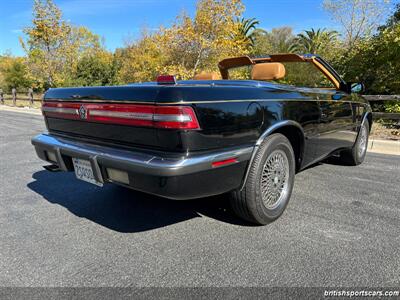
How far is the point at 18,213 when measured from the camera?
327 cm

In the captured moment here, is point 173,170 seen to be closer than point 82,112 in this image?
Yes

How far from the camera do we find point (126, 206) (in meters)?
3.44

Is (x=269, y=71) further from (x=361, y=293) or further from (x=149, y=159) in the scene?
(x=361, y=293)

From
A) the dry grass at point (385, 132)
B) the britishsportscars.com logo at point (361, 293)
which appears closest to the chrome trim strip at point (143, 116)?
the britishsportscars.com logo at point (361, 293)

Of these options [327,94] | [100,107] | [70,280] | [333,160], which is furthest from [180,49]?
[70,280]

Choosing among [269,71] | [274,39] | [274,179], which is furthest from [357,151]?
[274,39]

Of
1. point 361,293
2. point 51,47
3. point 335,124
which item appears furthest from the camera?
point 51,47

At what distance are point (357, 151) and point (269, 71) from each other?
2.30 metres

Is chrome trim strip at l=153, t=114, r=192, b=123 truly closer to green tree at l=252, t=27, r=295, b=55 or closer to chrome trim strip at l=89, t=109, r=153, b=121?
chrome trim strip at l=89, t=109, r=153, b=121

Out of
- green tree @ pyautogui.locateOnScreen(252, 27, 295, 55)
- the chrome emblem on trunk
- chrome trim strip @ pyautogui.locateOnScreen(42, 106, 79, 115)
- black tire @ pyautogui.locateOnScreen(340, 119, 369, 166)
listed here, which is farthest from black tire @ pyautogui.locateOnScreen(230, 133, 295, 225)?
green tree @ pyautogui.locateOnScreen(252, 27, 295, 55)

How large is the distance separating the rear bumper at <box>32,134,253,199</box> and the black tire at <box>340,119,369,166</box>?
9.77 ft

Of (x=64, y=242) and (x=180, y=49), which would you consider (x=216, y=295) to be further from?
(x=180, y=49)

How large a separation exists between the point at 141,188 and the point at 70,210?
1401mm

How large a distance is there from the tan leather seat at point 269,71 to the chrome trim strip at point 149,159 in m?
1.32
